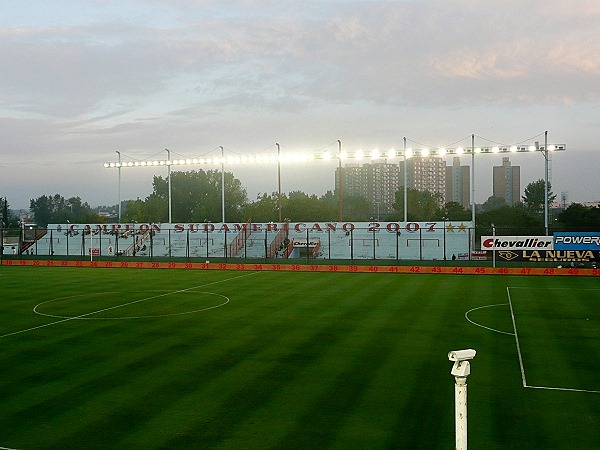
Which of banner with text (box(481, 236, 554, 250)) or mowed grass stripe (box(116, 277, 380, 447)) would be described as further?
banner with text (box(481, 236, 554, 250))

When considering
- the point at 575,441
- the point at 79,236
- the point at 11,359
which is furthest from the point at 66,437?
the point at 79,236

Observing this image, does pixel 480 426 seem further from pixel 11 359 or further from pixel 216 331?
pixel 11 359

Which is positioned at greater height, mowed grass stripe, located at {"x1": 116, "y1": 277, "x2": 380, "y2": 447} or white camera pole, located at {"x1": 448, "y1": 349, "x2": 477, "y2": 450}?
white camera pole, located at {"x1": 448, "y1": 349, "x2": 477, "y2": 450}

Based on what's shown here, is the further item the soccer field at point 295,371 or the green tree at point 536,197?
the green tree at point 536,197

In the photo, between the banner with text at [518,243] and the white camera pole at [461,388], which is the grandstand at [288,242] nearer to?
the banner with text at [518,243]

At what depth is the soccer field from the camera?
10.2 metres

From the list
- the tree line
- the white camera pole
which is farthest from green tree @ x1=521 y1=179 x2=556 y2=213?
the white camera pole

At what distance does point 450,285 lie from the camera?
3203cm

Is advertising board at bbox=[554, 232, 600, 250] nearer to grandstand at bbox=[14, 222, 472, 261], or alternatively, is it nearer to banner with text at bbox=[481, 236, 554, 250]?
banner with text at bbox=[481, 236, 554, 250]

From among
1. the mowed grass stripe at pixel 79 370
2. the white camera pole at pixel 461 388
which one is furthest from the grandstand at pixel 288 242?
the white camera pole at pixel 461 388

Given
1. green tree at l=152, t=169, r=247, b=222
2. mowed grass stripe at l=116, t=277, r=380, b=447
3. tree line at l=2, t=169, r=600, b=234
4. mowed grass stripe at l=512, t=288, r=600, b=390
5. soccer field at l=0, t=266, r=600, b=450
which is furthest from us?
green tree at l=152, t=169, r=247, b=222

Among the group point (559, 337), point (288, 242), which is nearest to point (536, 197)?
point (288, 242)

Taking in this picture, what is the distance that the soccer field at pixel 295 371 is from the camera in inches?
404

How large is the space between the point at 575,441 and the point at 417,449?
8.80 feet
